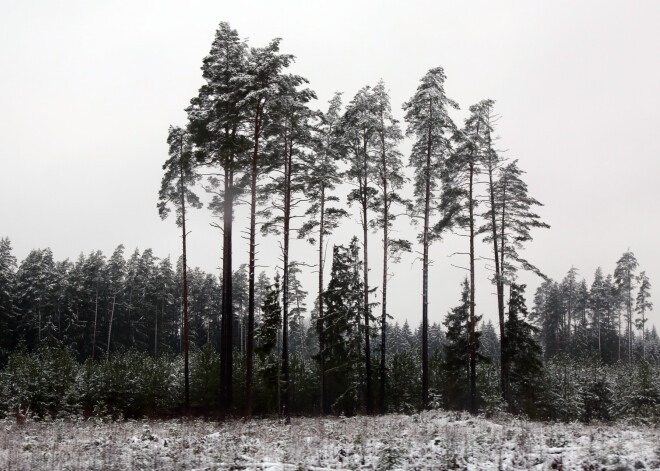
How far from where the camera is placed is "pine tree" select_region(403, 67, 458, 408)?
23812 mm

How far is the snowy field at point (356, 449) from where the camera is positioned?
921 cm

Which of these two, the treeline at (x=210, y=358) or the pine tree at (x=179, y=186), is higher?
the pine tree at (x=179, y=186)

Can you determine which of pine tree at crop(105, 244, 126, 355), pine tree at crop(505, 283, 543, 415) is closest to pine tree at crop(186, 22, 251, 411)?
pine tree at crop(505, 283, 543, 415)

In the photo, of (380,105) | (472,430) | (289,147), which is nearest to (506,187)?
(380,105)

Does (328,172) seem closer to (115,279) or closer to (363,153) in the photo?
(363,153)

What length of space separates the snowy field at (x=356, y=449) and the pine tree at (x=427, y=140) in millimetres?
11682

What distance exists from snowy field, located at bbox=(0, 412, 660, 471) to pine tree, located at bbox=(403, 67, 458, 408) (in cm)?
1168

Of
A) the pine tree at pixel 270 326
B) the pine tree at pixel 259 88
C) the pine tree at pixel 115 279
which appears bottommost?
the pine tree at pixel 270 326

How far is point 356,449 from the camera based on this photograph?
1050 cm

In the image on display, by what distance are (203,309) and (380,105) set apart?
60.1 meters

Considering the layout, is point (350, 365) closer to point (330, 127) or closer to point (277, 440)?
point (330, 127)

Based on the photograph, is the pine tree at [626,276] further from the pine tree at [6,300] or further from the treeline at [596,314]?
the pine tree at [6,300]

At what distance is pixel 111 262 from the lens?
64.7m

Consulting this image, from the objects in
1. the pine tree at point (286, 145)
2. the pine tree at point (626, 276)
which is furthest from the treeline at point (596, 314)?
the pine tree at point (286, 145)
